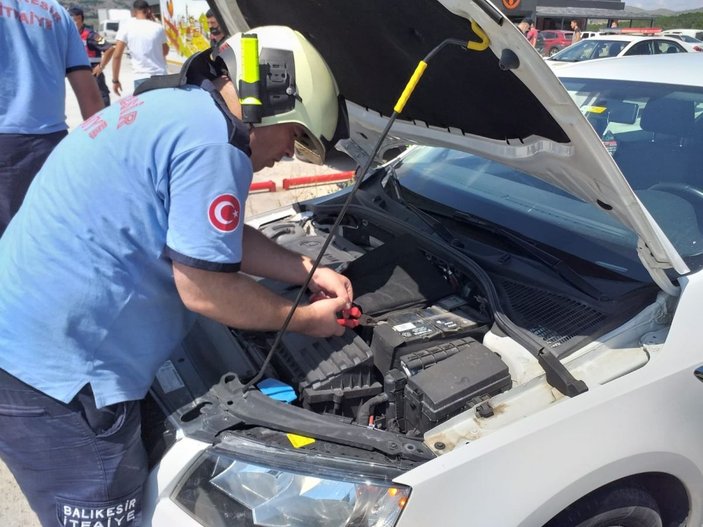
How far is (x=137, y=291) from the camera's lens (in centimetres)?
146

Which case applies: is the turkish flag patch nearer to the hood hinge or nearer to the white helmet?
the white helmet

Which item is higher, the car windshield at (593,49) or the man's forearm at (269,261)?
the man's forearm at (269,261)

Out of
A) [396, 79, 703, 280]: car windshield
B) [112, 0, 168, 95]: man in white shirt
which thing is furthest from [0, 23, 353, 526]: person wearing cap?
[112, 0, 168, 95]: man in white shirt

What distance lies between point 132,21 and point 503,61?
6.72 meters

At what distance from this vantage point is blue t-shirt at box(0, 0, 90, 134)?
2.93 metres

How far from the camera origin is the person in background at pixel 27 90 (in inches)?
116

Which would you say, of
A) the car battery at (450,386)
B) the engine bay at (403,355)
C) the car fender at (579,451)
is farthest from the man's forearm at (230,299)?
the car fender at (579,451)

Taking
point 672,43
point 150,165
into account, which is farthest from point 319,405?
point 672,43

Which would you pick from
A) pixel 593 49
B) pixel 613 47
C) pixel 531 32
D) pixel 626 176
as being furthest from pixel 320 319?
pixel 613 47

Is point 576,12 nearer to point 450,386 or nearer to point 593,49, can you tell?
point 593,49

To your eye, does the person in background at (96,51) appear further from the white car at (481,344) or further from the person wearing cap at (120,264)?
the person wearing cap at (120,264)

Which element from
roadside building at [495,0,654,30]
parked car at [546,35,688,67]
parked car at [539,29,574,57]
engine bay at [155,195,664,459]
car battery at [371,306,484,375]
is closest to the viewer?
engine bay at [155,195,664,459]

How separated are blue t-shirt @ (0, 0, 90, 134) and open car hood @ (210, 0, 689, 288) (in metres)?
1.24

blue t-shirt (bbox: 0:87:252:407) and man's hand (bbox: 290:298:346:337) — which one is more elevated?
blue t-shirt (bbox: 0:87:252:407)
